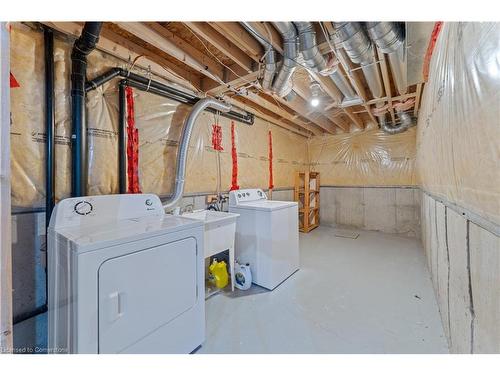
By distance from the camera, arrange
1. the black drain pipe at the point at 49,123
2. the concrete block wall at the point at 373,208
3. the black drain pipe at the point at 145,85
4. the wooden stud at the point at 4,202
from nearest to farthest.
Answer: the wooden stud at the point at 4,202, the black drain pipe at the point at 49,123, the black drain pipe at the point at 145,85, the concrete block wall at the point at 373,208

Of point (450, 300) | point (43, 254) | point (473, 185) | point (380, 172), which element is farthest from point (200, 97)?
point (380, 172)

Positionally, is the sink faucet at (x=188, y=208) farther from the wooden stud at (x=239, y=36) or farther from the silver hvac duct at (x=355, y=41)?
the silver hvac duct at (x=355, y=41)

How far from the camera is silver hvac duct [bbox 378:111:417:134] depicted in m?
3.76

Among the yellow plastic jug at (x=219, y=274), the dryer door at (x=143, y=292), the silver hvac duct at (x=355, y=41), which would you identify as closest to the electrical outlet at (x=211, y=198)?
the yellow plastic jug at (x=219, y=274)

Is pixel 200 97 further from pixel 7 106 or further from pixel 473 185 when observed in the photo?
pixel 473 185

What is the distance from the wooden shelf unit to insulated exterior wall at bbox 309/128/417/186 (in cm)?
30

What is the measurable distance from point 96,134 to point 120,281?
4.04 feet

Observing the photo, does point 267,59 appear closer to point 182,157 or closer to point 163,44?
point 163,44

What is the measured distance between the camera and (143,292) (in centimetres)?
119

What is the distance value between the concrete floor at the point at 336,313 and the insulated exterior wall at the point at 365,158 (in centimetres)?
199

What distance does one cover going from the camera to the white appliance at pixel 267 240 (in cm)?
231

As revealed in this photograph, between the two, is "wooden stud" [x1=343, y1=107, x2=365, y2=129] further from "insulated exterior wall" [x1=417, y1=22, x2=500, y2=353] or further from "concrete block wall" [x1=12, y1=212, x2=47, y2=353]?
"concrete block wall" [x1=12, y1=212, x2=47, y2=353]

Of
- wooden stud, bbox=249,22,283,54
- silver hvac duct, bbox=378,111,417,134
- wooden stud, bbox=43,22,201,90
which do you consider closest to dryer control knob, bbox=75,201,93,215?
wooden stud, bbox=43,22,201,90

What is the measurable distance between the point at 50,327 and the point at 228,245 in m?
1.34
